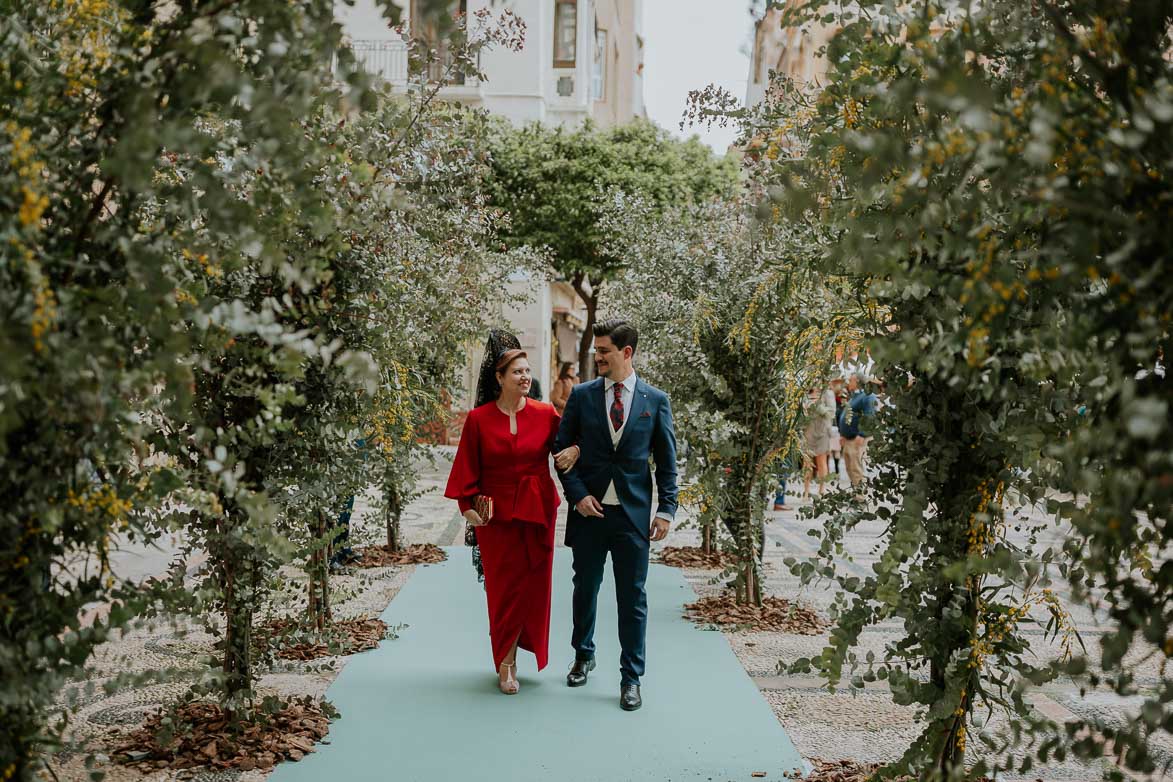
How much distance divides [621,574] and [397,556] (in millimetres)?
5104

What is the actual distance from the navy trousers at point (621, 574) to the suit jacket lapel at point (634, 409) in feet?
1.34

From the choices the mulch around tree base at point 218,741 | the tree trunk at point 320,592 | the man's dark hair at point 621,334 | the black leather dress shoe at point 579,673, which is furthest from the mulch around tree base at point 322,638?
the man's dark hair at point 621,334

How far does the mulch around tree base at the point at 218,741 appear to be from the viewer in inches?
176

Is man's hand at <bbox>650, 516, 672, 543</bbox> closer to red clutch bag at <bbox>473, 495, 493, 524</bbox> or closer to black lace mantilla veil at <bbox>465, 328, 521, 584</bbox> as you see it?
red clutch bag at <bbox>473, 495, 493, 524</bbox>

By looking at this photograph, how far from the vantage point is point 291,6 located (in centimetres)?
219

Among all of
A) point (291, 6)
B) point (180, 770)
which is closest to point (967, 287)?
point (291, 6)

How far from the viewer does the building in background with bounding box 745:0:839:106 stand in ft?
12.0

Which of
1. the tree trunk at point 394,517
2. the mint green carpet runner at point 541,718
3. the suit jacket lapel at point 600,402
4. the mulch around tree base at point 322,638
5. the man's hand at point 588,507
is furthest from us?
the tree trunk at point 394,517

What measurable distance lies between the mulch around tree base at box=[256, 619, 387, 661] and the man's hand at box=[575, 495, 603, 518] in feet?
4.74

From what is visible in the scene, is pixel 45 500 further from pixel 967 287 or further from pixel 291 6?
pixel 967 287

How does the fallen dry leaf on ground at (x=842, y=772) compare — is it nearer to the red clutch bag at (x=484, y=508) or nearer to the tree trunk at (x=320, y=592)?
the red clutch bag at (x=484, y=508)

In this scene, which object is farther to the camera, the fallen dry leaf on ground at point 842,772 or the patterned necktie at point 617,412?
the patterned necktie at point 617,412

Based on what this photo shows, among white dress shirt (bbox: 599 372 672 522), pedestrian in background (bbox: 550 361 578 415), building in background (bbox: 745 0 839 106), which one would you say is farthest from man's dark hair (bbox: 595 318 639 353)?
pedestrian in background (bbox: 550 361 578 415)

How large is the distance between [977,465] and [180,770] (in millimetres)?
3534
